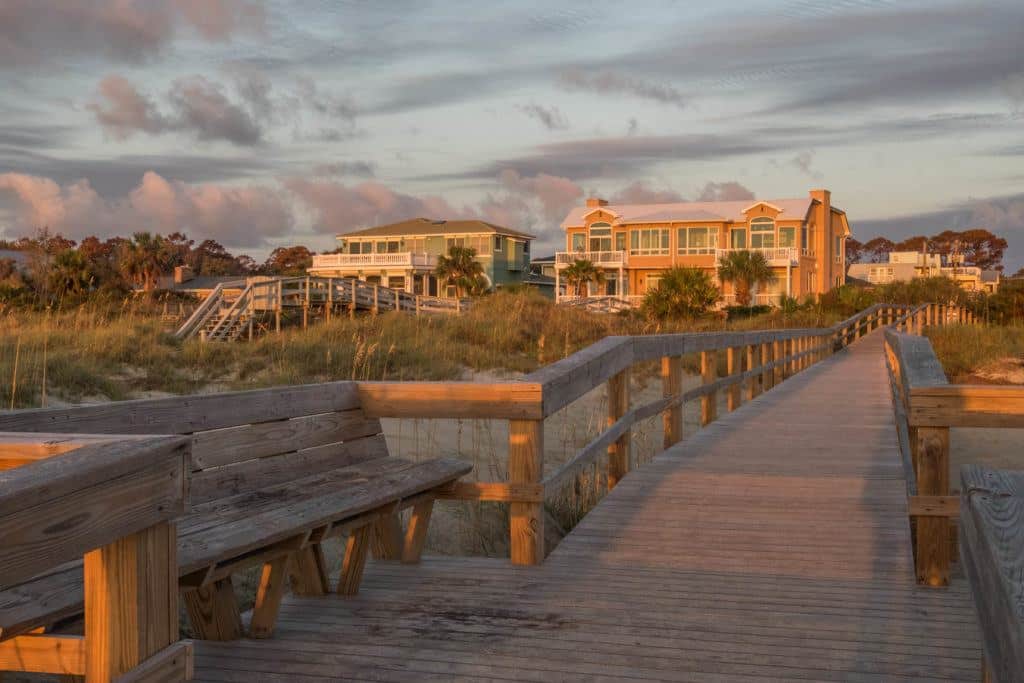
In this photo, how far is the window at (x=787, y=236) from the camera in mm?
51000

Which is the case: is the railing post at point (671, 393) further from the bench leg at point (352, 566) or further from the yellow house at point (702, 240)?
the yellow house at point (702, 240)

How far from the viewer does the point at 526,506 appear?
15.8 feet

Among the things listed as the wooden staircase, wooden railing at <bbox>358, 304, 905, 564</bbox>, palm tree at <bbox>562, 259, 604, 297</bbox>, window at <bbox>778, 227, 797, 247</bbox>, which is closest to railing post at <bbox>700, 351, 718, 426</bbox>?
wooden railing at <bbox>358, 304, 905, 564</bbox>

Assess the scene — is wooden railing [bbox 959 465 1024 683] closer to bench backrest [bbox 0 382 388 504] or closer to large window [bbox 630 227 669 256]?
bench backrest [bbox 0 382 388 504]

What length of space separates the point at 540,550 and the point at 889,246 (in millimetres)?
116669

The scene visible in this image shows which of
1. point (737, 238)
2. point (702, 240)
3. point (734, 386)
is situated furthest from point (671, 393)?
point (737, 238)

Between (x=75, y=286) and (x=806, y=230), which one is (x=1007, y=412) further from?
(x=806, y=230)

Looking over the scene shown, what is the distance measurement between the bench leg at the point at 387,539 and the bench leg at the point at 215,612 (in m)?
1.24

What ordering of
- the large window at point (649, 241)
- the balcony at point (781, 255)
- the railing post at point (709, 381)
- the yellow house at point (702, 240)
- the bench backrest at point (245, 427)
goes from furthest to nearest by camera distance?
1. the large window at point (649, 241)
2. the yellow house at point (702, 240)
3. the balcony at point (781, 255)
4. the railing post at point (709, 381)
5. the bench backrest at point (245, 427)

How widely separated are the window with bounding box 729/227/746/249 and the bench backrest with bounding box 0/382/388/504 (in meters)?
49.7

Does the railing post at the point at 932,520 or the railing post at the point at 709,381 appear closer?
the railing post at the point at 932,520

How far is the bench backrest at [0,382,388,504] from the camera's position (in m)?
3.33

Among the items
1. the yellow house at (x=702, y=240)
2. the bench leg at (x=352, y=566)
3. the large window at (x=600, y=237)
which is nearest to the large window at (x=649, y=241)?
the yellow house at (x=702, y=240)

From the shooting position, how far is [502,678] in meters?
3.33
